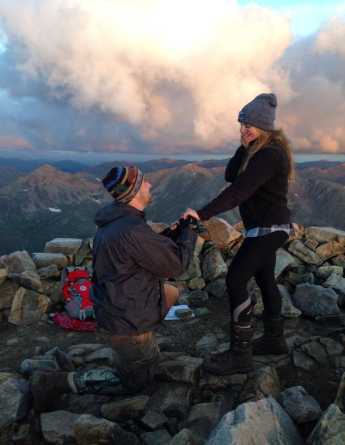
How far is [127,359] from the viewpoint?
199 inches

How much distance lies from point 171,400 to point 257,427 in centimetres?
164

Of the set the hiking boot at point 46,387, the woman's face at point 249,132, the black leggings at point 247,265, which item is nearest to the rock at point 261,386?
the black leggings at point 247,265

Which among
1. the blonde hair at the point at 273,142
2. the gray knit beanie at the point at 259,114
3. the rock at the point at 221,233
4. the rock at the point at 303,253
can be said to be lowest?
the rock at the point at 303,253

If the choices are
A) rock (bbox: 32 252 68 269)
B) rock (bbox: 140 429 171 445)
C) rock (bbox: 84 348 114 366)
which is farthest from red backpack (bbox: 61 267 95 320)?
rock (bbox: 140 429 171 445)

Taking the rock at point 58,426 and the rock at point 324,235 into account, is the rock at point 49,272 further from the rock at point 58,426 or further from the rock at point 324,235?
the rock at point 324,235

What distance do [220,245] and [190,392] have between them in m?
5.43

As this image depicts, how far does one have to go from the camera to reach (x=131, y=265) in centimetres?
471

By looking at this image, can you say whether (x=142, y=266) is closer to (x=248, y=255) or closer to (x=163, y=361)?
(x=248, y=255)

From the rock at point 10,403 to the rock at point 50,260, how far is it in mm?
4339

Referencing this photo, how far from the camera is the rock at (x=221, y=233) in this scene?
33.8ft

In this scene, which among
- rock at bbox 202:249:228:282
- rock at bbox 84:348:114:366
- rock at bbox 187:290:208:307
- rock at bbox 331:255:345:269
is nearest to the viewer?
rock at bbox 84:348:114:366

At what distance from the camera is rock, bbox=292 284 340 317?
7590 millimetres

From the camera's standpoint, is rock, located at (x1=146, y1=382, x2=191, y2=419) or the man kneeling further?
rock, located at (x1=146, y1=382, x2=191, y2=419)

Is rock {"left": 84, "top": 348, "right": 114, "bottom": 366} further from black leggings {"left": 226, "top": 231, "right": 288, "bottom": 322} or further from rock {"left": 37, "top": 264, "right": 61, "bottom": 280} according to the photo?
rock {"left": 37, "top": 264, "right": 61, "bottom": 280}
